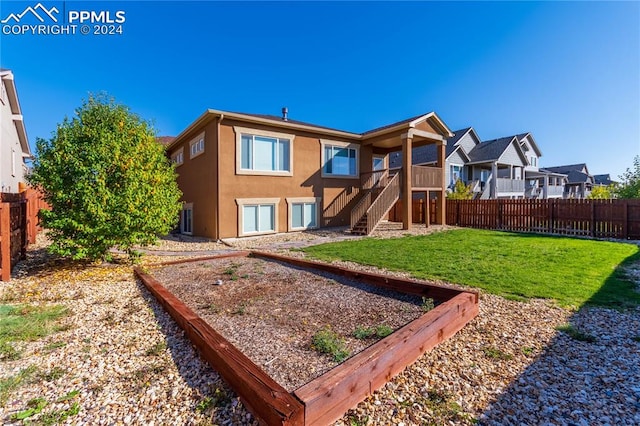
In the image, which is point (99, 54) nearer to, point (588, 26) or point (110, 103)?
point (110, 103)

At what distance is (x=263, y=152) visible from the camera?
530 inches

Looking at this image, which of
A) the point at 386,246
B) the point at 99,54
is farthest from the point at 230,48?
the point at 386,246

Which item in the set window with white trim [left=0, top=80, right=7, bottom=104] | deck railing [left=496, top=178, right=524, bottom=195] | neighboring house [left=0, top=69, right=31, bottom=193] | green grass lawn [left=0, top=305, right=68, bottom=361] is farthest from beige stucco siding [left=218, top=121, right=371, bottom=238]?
deck railing [left=496, top=178, right=524, bottom=195]

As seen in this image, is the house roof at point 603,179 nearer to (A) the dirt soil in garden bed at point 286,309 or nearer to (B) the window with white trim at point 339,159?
(B) the window with white trim at point 339,159

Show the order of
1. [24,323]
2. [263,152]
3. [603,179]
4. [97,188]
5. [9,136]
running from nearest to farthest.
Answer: [24,323]
[97,188]
[263,152]
[9,136]
[603,179]

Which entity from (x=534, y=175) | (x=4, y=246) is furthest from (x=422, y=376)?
(x=534, y=175)

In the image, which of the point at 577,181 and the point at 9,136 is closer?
the point at 9,136

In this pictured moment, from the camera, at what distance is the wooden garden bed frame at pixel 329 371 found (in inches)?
77.3

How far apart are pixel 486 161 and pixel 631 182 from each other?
1012 cm

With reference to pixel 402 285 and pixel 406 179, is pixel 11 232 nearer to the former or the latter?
pixel 402 285

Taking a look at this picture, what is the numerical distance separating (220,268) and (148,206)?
2.28 m

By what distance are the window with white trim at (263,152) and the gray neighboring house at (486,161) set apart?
1751 centimetres

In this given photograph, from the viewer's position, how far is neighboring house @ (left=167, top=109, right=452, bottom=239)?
41.0 ft

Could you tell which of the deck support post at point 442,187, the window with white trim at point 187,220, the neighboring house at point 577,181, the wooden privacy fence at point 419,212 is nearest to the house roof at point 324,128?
the deck support post at point 442,187
